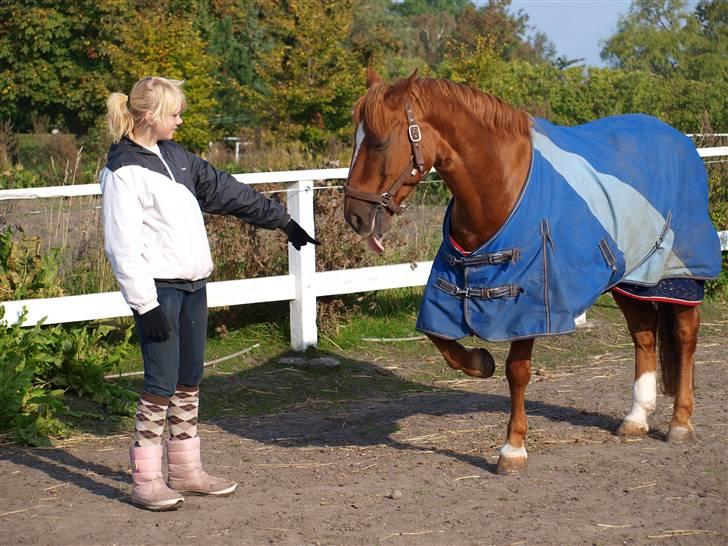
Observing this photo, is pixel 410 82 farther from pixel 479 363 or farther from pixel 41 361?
pixel 41 361

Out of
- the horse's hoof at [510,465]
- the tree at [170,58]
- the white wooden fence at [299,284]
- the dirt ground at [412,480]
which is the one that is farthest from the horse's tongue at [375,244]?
the tree at [170,58]

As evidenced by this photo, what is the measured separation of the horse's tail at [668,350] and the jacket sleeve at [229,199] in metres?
2.24

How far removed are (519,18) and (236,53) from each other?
30.5 m

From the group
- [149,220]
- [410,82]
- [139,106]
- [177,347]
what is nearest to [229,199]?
[149,220]

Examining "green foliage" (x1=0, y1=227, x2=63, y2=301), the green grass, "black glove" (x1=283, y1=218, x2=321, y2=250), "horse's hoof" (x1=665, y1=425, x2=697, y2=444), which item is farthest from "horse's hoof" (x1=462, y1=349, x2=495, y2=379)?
"green foliage" (x1=0, y1=227, x2=63, y2=301)

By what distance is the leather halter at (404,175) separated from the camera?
14.9ft

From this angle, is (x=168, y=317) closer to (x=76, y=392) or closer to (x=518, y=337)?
(x=518, y=337)

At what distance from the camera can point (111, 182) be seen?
425 centimetres

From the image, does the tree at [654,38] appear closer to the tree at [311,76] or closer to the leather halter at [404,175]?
the tree at [311,76]

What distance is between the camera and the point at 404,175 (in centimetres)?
460

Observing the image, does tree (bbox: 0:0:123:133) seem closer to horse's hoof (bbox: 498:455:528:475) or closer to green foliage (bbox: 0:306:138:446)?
green foliage (bbox: 0:306:138:446)

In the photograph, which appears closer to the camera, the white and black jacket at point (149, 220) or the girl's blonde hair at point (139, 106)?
the white and black jacket at point (149, 220)

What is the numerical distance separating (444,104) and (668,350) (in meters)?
2.03

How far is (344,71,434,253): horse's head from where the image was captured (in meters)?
4.55
